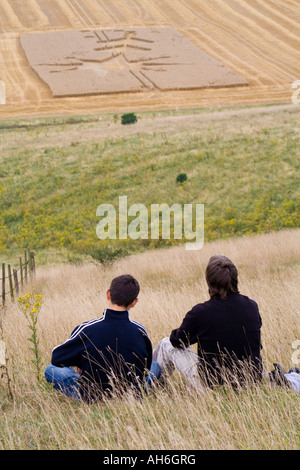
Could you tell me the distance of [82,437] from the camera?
3.32 m

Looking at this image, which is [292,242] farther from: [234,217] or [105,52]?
[105,52]

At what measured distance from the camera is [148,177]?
2269cm

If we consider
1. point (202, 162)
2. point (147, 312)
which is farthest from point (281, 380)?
point (202, 162)

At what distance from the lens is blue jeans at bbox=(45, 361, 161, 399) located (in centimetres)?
411

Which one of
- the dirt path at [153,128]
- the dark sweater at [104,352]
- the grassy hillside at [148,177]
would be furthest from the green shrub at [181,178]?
the dark sweater at [104,352]

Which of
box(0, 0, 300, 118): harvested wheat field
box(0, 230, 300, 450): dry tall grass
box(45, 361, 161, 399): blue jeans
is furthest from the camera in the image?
box(0, 0, 300, 118): harvested wheat field

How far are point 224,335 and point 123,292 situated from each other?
32.7 inches

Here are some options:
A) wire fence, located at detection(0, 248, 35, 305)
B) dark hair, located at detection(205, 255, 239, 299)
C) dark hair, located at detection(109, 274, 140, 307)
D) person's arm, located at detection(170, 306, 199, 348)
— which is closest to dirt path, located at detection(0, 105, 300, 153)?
wire fence, located at detection(0, 248, 35, 305)

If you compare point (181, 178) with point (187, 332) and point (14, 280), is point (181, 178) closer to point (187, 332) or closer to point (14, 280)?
point (14, 280)

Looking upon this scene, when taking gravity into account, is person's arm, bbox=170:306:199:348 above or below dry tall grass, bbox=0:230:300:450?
above

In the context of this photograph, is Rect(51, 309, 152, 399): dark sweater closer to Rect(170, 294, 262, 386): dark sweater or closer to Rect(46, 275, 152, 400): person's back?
Rect(46, 275, 152, 400): person's back

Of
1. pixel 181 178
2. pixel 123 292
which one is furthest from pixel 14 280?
pixel 181 178

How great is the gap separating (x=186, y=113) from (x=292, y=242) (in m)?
26.9

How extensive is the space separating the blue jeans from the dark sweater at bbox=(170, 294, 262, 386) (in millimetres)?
→ 374
